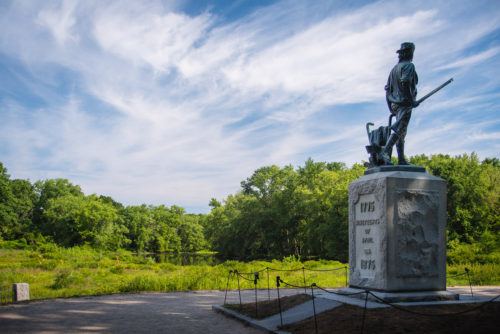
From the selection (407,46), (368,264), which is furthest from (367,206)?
(407,46)

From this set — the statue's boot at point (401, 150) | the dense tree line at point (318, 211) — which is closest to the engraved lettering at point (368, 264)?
the statue's boot at point (401, 150)

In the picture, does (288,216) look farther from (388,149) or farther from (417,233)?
(417,233)

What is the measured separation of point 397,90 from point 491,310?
207 inches

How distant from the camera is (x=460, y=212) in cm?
3033

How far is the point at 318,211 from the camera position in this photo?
39781 millimetres

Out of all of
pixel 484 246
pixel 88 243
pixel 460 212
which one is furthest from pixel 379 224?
pixel 88 243

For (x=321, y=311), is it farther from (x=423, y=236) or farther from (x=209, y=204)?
(x=209, y=204)

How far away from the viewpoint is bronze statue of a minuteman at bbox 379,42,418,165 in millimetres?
9734

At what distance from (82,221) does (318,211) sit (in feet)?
100

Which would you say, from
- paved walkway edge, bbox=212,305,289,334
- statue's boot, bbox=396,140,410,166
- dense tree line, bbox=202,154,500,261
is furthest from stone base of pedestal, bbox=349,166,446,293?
dense tree line, bbox=202,154,500,261

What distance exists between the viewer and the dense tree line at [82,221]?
5225 cm

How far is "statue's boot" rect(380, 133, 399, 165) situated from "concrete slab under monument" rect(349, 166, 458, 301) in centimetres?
54

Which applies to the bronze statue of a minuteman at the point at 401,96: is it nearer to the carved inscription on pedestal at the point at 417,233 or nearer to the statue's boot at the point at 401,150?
the statue's boot at the point at 401,150

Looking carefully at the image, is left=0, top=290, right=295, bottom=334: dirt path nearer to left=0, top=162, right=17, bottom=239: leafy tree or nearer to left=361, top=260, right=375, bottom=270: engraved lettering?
left=361, top=260, right=375, bottom=270: engraved lettering
